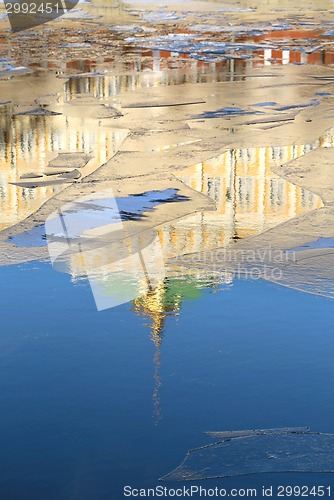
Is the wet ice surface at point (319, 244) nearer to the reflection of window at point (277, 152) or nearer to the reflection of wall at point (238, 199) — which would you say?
the reflection of wall at point (238, 199)

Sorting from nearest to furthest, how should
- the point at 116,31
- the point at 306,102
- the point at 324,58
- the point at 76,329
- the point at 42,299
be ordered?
the point at 76,329 < the point at 42,299 < the point at 306,102 < the point at 324,58 < the point at 116,31

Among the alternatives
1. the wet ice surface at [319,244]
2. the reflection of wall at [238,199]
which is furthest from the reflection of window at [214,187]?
the wet ice surface at [319,244]

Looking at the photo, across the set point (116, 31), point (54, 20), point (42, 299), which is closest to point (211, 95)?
point (42, 299)

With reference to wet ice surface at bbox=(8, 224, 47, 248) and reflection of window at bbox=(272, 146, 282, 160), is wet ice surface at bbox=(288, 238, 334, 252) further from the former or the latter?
reflection of window at bbox=(272, 146, 282, 160)

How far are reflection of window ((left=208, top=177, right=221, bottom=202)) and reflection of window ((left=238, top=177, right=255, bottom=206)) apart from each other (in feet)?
0.65

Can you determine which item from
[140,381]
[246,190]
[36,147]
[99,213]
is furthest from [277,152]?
[140,381]

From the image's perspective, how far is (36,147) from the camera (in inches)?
451

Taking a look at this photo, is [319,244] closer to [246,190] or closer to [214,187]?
[246,190]

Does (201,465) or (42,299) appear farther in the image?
(42,299)

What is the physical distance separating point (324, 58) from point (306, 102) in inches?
254

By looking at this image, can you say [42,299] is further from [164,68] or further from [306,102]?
[164,68]

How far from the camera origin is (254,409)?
4898 mm

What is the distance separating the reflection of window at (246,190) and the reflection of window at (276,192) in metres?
0.18

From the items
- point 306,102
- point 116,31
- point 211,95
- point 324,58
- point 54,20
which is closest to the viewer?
point 306,102
